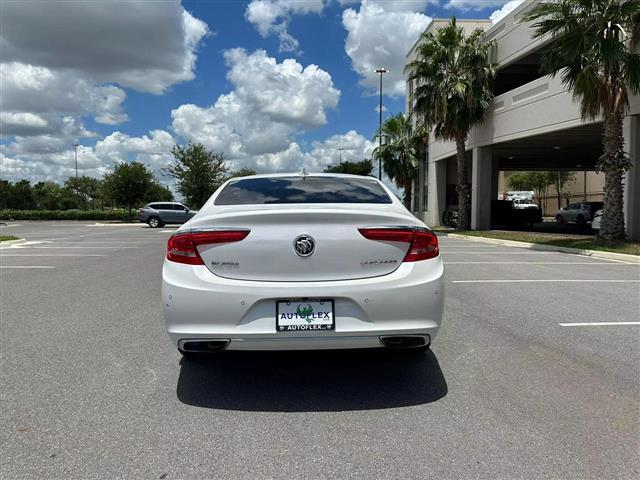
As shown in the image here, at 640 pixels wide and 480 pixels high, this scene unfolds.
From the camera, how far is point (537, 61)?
2231cm

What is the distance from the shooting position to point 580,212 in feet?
97.0

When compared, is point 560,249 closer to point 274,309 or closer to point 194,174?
point 274,309

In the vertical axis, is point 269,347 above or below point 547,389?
above

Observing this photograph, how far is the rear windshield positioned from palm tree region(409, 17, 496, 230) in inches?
792

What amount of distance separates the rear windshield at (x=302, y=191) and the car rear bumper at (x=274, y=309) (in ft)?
2.76

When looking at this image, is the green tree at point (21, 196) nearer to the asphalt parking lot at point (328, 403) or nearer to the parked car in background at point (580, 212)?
the parked car in background at point (580, 212)

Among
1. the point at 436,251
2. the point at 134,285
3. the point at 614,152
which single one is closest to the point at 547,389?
the point at 436,251

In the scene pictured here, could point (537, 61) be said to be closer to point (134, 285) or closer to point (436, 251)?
point (134, 285)

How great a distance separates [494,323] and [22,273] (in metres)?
9.43

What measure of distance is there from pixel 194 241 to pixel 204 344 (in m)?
0.71

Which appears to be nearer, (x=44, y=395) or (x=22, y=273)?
(x=44, y=395)

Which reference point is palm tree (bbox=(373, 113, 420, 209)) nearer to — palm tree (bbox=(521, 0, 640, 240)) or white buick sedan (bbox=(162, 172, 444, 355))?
palm tree (bbox=(521, 0, 640, 240))

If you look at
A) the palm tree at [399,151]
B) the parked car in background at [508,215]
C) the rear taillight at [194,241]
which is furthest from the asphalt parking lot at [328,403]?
the palm tree at [399,151]

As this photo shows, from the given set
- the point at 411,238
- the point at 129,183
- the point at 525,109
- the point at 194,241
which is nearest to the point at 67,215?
the point at 129,183
